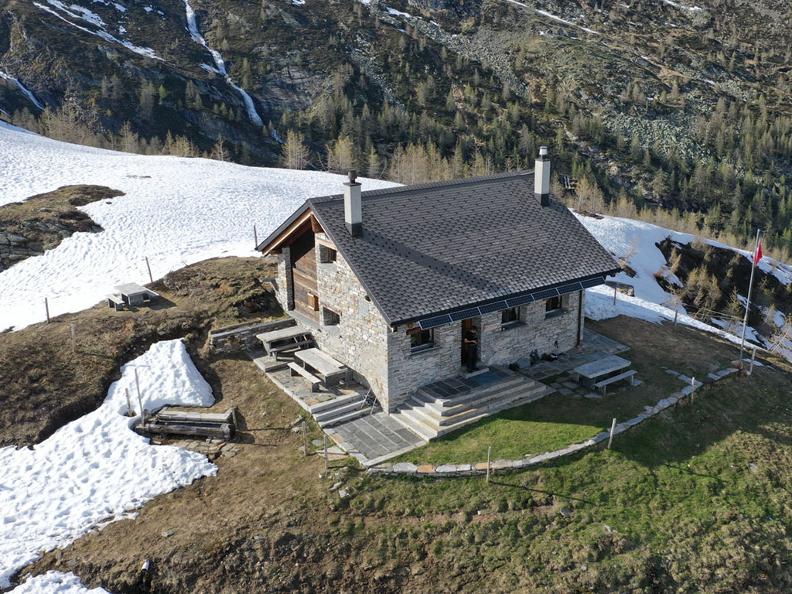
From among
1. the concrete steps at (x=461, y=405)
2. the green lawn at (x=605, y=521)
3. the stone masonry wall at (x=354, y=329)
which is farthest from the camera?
the stone masonry wall at (x=354, y=329)

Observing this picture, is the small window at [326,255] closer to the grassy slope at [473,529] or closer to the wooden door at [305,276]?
the wooden door at [305,276]

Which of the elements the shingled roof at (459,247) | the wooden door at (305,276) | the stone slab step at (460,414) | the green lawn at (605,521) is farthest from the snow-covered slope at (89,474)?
the shingled roof at (459,247)

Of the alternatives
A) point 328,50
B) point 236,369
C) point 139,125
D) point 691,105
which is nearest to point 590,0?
point 691,105

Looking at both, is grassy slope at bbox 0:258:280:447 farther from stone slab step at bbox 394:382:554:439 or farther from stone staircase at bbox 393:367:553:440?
stone slab step at bbox 394:382:554:439

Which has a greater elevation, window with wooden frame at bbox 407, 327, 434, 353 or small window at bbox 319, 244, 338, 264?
small window at bbox 319, 244, 338, 264

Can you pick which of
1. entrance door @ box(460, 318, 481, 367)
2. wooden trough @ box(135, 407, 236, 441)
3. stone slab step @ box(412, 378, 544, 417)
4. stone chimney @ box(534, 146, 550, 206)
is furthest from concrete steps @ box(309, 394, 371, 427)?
stone chimney @ box(534, 146, 550, 206)

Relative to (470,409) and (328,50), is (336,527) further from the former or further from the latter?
(328,50)

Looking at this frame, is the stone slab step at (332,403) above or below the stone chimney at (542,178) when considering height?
below
